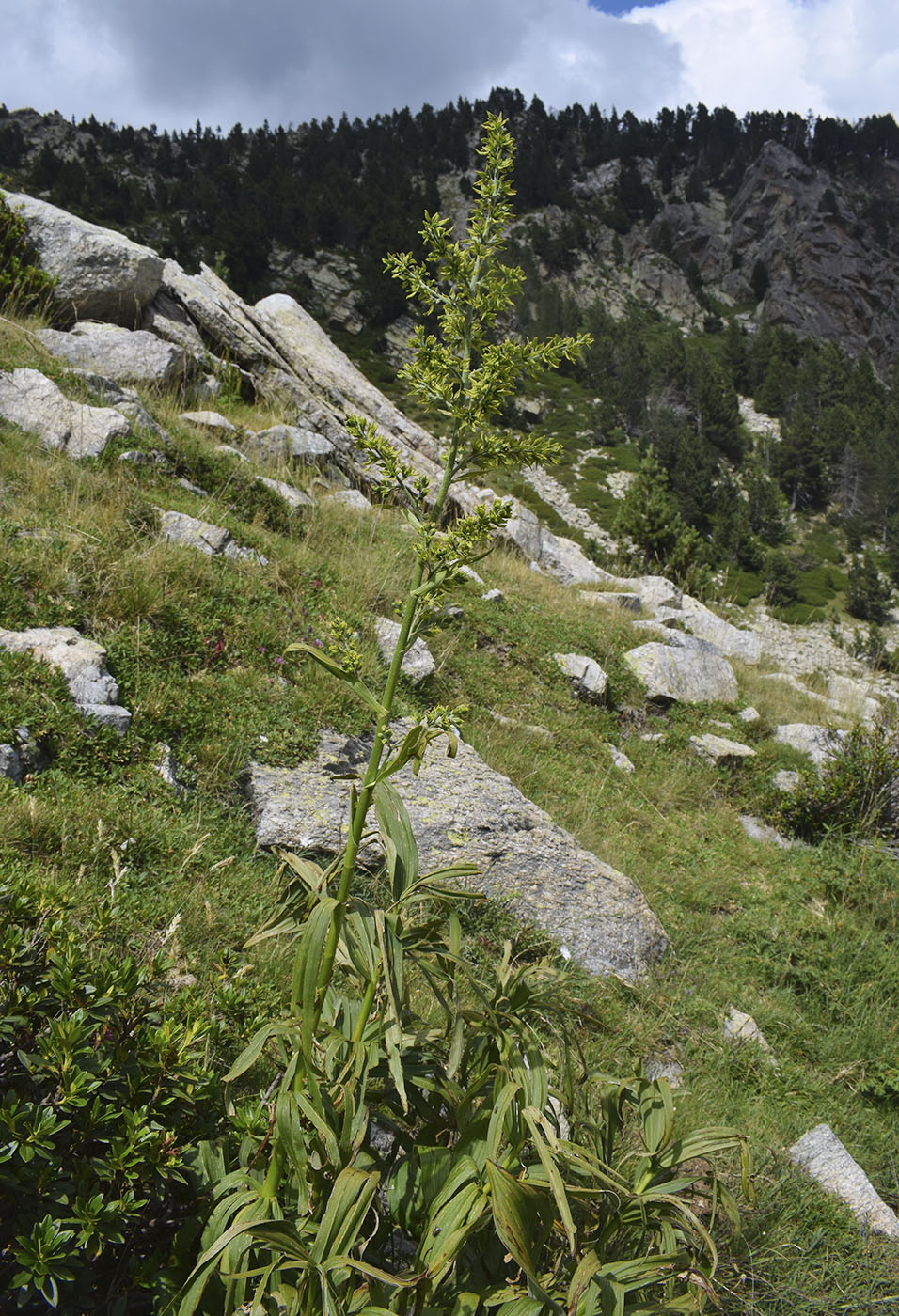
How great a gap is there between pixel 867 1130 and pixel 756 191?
424 ft

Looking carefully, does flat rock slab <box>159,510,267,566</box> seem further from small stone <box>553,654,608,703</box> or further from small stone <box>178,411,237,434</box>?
small stone <box>178,411,237,434</box>

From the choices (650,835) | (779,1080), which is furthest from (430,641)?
(779,1080)

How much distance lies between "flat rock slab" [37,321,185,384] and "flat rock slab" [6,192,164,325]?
0.79m

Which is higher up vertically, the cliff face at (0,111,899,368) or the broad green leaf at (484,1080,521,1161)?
the cliff face at (0,111,899,368)

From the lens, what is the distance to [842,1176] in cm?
345

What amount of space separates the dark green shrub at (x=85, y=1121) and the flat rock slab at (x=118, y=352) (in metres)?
10.2

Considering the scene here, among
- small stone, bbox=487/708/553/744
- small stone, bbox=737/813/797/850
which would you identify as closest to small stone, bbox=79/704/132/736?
small stone, bbox=487/708/553/744

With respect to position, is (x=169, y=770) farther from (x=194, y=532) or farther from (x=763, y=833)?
(x=763, y=833)

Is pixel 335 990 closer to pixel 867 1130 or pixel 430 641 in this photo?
pixel 867 1130

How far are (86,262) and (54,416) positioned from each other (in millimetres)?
5966

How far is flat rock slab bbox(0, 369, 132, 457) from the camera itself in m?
7.28

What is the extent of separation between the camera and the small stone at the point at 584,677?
8.41 metres

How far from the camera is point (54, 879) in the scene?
2.90m

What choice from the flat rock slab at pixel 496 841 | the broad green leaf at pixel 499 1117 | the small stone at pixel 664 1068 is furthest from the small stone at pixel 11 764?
the small stone at pixel 664 1068
